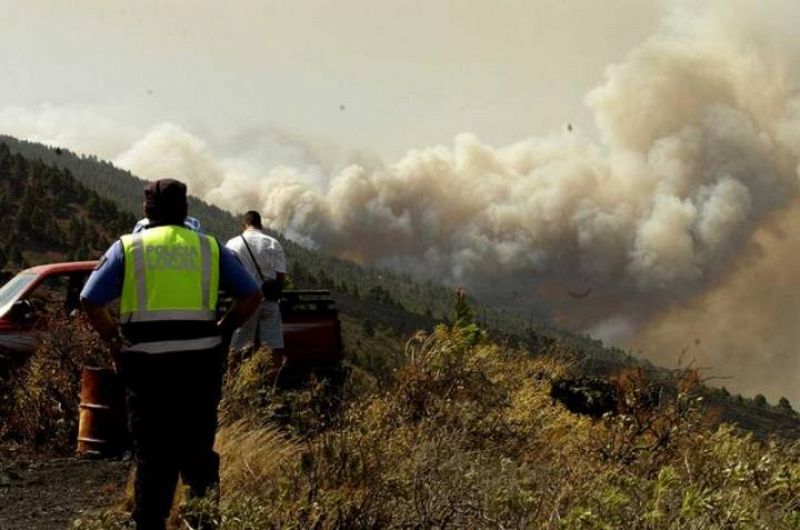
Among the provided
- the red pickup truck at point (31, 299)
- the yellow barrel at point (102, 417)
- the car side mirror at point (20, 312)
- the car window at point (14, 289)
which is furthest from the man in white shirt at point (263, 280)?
the car window at point (14, 289)

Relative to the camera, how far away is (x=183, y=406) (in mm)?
4109

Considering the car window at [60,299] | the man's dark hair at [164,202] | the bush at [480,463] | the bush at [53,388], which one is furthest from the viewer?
the car window at [60,299]

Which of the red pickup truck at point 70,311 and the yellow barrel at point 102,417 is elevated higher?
the red pickup truck at point 70,311

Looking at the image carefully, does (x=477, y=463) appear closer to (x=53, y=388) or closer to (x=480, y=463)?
(x=480, y=463)

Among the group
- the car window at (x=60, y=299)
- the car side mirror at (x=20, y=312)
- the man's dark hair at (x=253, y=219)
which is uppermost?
the man's dark hair at (x=253, y=219)

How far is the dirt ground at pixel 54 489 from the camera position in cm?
548

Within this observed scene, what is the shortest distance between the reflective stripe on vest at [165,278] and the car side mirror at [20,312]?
176 inches

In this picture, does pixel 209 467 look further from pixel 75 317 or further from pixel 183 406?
pixel 75 317

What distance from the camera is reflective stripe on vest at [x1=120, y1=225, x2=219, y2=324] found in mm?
4137

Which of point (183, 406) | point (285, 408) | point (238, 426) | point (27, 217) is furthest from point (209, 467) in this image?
point (27, 217)

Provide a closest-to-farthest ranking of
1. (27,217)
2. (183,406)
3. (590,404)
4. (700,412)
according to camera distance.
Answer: (183,406)
(700,412)
(590,404)
(27,217)

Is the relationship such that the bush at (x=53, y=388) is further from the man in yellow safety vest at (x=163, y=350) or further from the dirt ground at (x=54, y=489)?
the man in yellow safety vest at (x=163, y=350)

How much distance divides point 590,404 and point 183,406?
9.60m

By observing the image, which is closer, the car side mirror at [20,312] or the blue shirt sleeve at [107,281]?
the blue shirt sleeve at [107,281]
